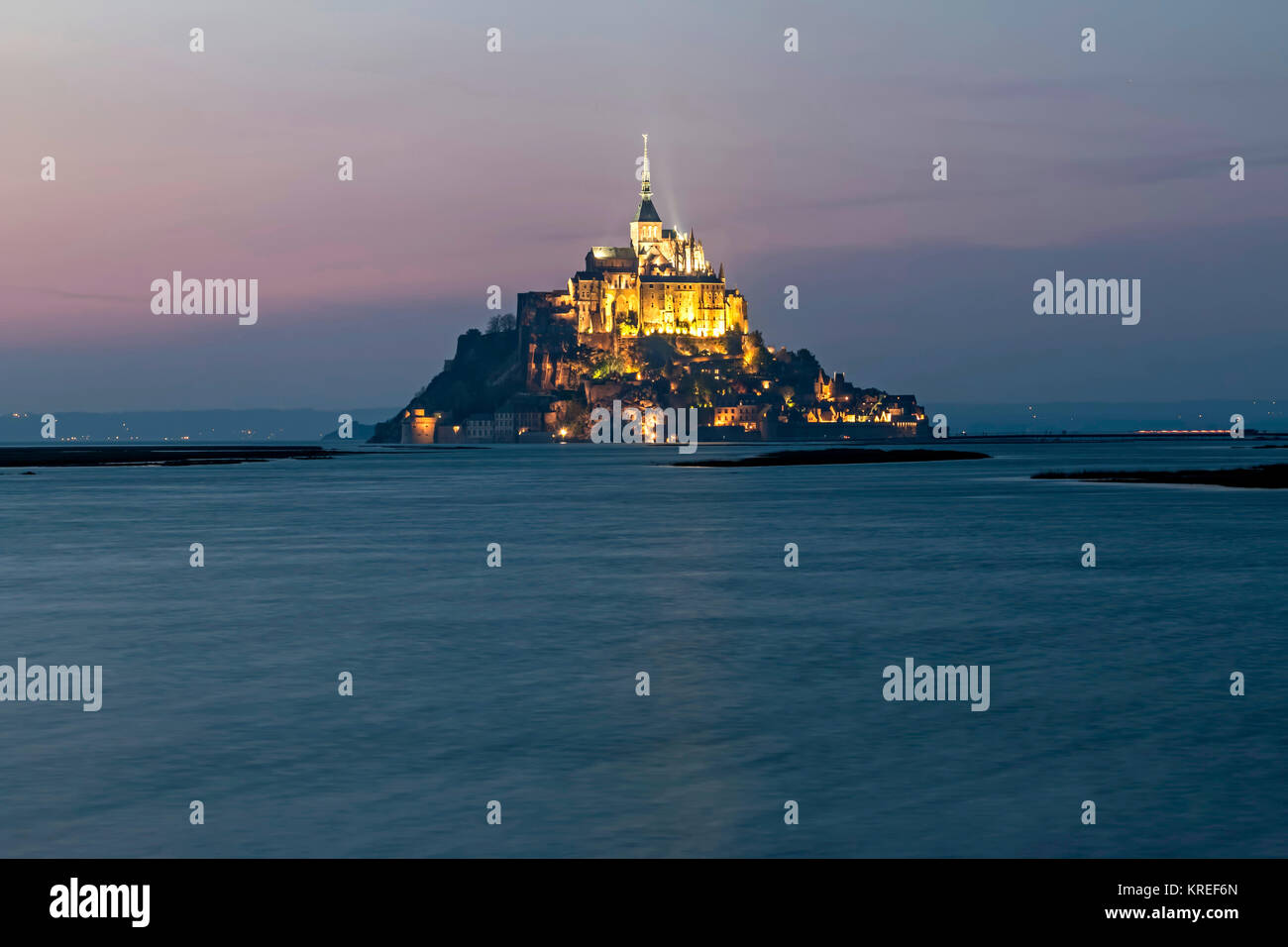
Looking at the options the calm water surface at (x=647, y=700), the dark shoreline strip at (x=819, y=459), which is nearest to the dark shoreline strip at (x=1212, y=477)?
the dark shoreline strip at (x=819, y=459)

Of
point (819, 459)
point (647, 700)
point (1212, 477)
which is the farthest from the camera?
point (819, 459)

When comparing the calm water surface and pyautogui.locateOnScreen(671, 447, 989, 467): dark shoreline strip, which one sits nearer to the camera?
Result: the calm water surface

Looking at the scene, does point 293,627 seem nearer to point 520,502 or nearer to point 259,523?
point 259,523

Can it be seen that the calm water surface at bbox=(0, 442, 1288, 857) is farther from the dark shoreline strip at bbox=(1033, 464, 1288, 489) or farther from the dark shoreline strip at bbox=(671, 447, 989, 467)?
the dark shoreline strip at bbox=(671, 447, 989, 467)

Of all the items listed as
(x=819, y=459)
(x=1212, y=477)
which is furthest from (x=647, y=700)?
(x=819, y=459)

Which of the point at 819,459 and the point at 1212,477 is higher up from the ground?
the point at 819,459

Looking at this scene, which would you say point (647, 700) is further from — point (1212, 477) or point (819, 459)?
point (819, 459)

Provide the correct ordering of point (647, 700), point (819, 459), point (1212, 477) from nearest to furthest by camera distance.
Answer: point (647, 700) → point (1212, 477) → point (819, 459)

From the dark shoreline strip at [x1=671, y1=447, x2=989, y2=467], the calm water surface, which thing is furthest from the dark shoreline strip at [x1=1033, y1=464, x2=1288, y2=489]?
the calm water surface

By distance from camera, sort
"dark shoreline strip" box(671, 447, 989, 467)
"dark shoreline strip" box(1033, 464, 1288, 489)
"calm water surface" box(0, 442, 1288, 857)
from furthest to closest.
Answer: "dark shoreline strip" box(671, 447, 989, 467) → "dark shoreline strip" box(1033, 464, 1288, 489) → "calm water surface" box(0, 442, 1288, 857)

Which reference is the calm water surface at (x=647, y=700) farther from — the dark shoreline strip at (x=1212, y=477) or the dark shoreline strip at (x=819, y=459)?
the dark shoreline strip at (x=819, y=459)

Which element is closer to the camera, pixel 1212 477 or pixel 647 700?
pixel 647 700

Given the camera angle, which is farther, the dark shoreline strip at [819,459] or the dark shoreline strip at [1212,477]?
the dark shoreline strip at [819,459]
